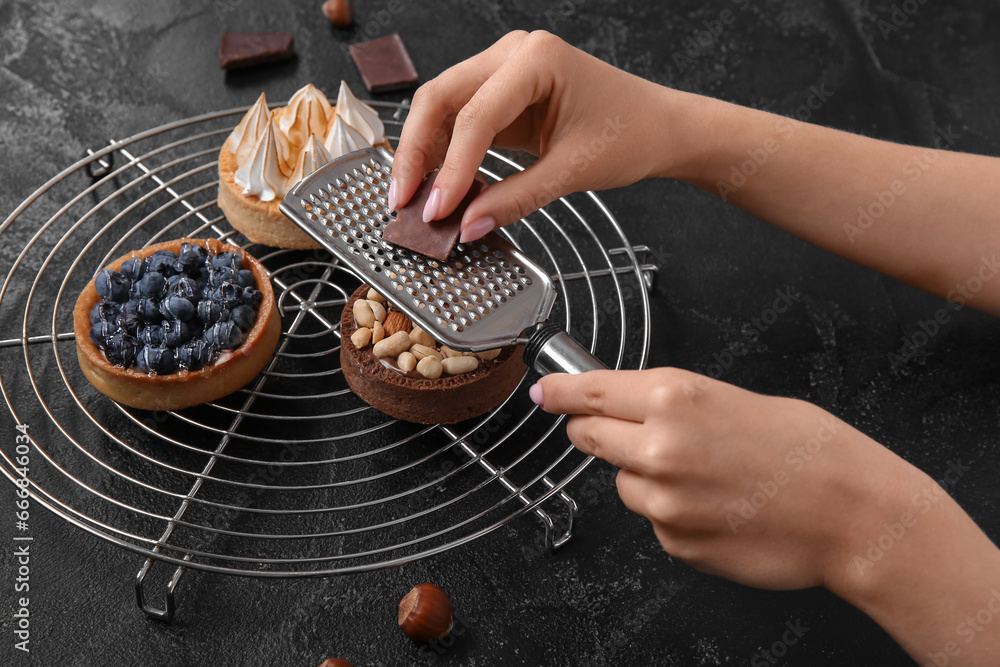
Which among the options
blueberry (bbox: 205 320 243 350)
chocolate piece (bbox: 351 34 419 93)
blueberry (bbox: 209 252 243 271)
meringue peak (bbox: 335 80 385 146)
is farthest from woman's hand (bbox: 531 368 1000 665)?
chocolate piece (bbox: 351 34 419 93)

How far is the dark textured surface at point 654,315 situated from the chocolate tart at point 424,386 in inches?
10.5

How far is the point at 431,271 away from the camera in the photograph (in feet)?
5.14

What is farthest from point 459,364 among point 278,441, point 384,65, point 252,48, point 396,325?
point 252,48

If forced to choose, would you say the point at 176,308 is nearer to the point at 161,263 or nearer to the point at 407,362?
the point at 161,263

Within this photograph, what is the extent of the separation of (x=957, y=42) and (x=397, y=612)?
2.47 m

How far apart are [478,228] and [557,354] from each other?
11.4 inches

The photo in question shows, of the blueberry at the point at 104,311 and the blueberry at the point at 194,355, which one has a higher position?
the blueberry at the point at 104,311

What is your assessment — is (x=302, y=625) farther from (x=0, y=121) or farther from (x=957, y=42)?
(x=957, y=42)

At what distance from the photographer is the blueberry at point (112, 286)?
1.74 m

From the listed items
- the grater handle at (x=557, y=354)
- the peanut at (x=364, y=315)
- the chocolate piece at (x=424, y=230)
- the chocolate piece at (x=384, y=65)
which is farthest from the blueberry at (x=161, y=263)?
the chocolate piece at (x=384, y=65)

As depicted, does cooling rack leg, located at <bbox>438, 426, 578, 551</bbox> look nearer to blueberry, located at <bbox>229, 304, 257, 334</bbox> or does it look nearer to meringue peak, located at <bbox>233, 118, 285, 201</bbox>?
blueberry, located at <bbox>229, 304, 257, 334</bbox>

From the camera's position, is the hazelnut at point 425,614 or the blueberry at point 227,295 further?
the blueberry at point 227,295

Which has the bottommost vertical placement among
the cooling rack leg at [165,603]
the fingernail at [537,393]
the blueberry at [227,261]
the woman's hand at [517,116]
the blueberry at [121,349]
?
the cooling rack leg at [165,603]

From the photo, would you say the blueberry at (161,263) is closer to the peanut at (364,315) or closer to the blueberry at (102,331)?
the blueberry at (102,331)
